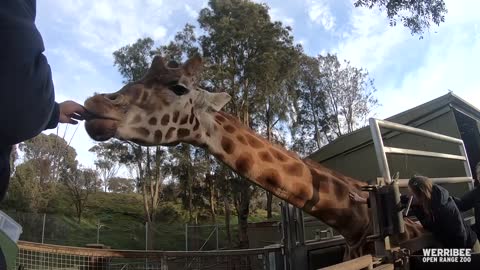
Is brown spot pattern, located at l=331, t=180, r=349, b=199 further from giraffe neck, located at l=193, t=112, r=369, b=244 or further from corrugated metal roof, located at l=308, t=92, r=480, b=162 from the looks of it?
corrugated metal roof, located at l=308, t=92, r=480, b=162

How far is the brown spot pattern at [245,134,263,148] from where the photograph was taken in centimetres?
414

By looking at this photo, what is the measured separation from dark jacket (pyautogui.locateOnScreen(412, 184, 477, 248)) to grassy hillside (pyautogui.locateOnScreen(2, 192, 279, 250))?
83.5 feet

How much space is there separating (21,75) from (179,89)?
8.68ft

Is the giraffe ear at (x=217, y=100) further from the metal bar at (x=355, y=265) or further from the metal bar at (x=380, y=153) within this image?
the metal bar at (x=355, y=265)

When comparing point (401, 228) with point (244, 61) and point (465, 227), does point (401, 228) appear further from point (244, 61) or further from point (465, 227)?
point (244, 61)

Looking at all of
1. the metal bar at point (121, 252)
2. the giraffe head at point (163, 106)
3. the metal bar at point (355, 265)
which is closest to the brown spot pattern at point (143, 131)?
the giraffe head at point (163, 106)

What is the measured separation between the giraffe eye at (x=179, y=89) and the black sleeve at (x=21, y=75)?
8.14 feet

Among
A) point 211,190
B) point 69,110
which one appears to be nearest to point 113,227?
point 211,190

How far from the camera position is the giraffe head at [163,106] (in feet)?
11.8

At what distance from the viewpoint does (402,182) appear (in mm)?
3893

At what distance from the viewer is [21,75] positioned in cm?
125

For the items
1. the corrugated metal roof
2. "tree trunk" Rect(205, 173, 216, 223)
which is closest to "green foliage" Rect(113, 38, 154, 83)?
"tree trunk" Rect(205, 173, 216, 223)

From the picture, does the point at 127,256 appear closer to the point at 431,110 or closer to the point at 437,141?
the point at 437,141

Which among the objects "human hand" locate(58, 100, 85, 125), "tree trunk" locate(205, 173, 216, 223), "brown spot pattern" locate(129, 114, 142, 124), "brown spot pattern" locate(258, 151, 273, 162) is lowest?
"human hand" locate(58, 100, 85, 125)
